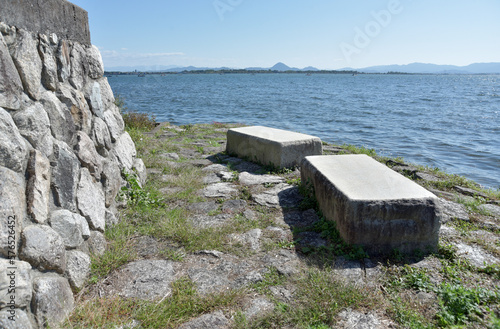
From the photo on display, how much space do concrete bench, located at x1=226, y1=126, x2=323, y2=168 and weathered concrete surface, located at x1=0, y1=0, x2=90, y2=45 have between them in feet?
10.3

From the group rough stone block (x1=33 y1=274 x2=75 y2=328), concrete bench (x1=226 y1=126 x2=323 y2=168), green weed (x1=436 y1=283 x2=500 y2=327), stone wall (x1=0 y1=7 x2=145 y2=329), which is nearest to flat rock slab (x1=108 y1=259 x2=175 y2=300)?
stone wall (x1=0 y1=7 x2=145 y2=329)

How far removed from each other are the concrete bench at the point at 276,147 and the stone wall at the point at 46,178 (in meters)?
2.86

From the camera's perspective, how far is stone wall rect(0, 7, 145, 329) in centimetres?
200

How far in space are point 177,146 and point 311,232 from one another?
461 cm

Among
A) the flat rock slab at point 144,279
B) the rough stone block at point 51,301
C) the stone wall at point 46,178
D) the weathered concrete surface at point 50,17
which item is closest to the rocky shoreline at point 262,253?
the flat rock slab at point 144,279

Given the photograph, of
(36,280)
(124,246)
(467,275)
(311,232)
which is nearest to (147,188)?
(124,246)

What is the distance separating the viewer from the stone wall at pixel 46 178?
200cm

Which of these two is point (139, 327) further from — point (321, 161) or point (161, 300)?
point (321, 161)

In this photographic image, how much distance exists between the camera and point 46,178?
246 cm

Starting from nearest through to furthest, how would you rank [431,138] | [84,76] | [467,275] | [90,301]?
1. [90,301]
2. [467,275]
3. [84,76]
4. [431,138]

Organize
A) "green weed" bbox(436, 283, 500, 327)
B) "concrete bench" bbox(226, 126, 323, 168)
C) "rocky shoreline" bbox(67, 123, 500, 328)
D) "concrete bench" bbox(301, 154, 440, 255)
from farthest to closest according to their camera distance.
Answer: "concrete bench" bbox(226, 126, 323, 168) → "concrete bench" bbox(301, 154, 440, 255) → "rocky shoreline" bbox(67, 123, 500, 328) → "green weed" bbox(436, 283, 500, 327)

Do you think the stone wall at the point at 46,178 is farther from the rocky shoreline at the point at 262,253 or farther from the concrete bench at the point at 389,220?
the concrete bench at the point at 389,220

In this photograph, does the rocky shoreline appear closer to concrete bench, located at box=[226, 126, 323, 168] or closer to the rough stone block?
the rough stone block

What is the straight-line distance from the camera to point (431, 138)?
43.7 ft
